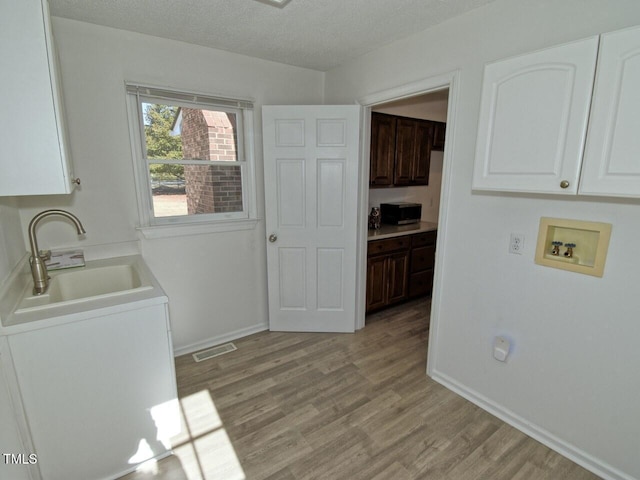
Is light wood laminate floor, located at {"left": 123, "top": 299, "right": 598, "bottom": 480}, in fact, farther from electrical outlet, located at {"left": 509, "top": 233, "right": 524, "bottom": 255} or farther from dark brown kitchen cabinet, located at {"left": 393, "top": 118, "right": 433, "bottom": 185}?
dark brown kitchen cabinet, located at {"left": 393, "top": 118, "right": 433, "bottom": 185}

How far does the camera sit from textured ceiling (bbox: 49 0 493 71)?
6.09ft

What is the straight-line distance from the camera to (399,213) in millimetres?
3834

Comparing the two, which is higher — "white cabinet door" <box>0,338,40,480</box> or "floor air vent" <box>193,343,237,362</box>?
"white cabinet door" <box>0,338,40,480</box>

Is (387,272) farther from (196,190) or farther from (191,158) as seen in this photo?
(191,158)

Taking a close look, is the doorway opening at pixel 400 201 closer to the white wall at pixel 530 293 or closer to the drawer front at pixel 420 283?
the drawer front at pixel 420 283

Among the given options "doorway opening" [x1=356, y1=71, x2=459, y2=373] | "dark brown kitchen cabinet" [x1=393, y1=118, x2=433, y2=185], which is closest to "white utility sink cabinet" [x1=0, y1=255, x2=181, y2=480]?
"doorway opening" [x1=356, y1=71, x2=459, y2=373]

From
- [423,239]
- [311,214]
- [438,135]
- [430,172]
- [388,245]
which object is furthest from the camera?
[430,172]

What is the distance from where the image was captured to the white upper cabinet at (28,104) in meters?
1.23

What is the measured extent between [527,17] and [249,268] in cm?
262

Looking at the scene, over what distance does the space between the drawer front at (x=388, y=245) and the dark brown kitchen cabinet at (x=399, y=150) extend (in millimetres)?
639

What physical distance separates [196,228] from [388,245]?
1.90m

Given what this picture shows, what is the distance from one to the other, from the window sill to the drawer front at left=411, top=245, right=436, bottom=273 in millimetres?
1848

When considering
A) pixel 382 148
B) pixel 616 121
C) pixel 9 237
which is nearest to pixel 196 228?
pixel 9 237

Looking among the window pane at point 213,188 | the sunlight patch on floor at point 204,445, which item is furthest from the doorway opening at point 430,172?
the sunlight patch on floor at point 204,445
